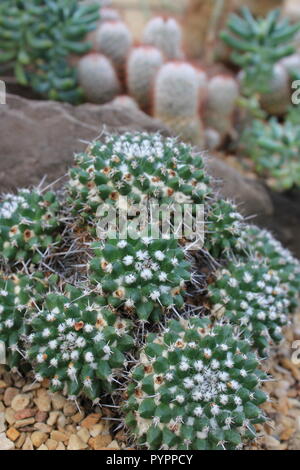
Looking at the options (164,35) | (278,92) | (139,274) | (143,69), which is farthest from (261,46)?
(139,274)

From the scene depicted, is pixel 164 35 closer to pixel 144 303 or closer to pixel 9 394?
pixel 144 303

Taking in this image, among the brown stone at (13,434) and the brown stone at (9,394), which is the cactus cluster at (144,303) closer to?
the brown stone at (9,394)

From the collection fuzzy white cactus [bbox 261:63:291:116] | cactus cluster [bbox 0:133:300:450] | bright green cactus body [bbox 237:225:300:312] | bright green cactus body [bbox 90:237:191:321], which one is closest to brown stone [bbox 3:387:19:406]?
cactus cluster [bbox 0:133:300:450]

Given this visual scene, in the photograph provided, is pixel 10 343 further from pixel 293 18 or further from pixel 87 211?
pixel 293 18

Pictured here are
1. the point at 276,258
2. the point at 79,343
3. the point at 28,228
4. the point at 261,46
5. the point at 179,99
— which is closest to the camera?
the point at 79,343

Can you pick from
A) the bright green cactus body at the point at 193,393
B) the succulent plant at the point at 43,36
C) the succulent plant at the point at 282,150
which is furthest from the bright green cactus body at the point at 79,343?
the succulent plant at the point at 43,36
